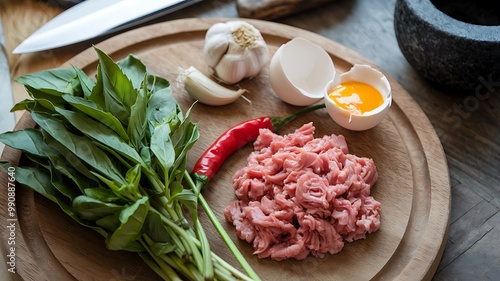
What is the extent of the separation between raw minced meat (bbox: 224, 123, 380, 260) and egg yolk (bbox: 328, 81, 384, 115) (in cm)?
21

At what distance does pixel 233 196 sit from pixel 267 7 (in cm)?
111

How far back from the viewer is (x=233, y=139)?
2348 millimetres

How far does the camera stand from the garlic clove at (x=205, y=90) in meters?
2.48

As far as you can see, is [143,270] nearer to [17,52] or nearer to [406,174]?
[406,174]

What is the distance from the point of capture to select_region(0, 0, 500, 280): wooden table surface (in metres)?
2.28

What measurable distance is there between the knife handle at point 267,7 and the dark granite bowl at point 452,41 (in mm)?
579

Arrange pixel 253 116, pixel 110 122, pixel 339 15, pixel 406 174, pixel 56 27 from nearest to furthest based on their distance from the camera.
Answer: pixel 110 122
pixel 406 174
pixel 253 116
pixel 56 27
pixel 339 15

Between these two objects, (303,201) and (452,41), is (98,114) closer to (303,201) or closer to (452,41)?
(303,201)

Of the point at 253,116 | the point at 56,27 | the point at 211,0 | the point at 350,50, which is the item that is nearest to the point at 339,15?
the point at 350,50

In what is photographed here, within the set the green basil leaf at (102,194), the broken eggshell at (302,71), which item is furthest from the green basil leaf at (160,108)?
the broken eggshell at (302,71)

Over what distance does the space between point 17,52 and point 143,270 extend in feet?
4.05

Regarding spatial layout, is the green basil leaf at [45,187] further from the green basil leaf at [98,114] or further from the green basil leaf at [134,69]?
the green basil leaf at [134,69]

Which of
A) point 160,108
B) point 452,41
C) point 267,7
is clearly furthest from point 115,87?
point 452,41

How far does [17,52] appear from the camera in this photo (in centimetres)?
264
